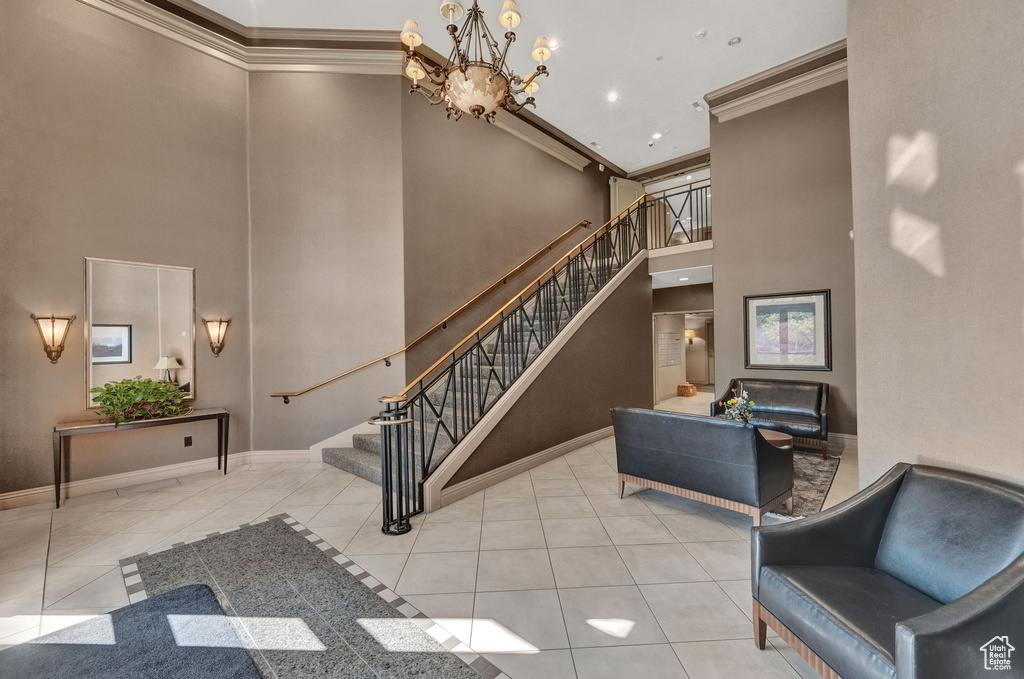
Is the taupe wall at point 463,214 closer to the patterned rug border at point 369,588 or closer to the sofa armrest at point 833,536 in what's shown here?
the patterned rug border at point 369,588

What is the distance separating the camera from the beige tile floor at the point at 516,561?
6.27 feet

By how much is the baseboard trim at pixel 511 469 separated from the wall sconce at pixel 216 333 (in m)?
3.32

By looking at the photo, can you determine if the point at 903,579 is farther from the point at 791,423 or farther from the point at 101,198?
the point at 101,198

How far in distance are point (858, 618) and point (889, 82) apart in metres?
2.65

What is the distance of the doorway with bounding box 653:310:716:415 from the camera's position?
31.1 ft

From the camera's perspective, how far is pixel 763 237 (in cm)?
596

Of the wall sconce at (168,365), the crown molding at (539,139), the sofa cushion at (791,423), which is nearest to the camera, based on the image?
the wall sconce at (168,365)

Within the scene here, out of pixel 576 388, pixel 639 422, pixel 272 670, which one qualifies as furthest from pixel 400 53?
pixel 272 670

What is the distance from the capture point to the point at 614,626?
205cm

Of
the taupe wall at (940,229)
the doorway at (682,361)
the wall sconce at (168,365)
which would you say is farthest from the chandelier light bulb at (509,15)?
the doorway at (682,361)

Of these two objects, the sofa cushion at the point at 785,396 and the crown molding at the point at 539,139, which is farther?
the crown molding at the point at 539,139

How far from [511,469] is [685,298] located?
6.34 metres

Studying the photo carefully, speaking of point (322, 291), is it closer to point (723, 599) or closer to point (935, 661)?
point (723, 599)

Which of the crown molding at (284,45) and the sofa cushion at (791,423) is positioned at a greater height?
the crown molding at (284,45)
